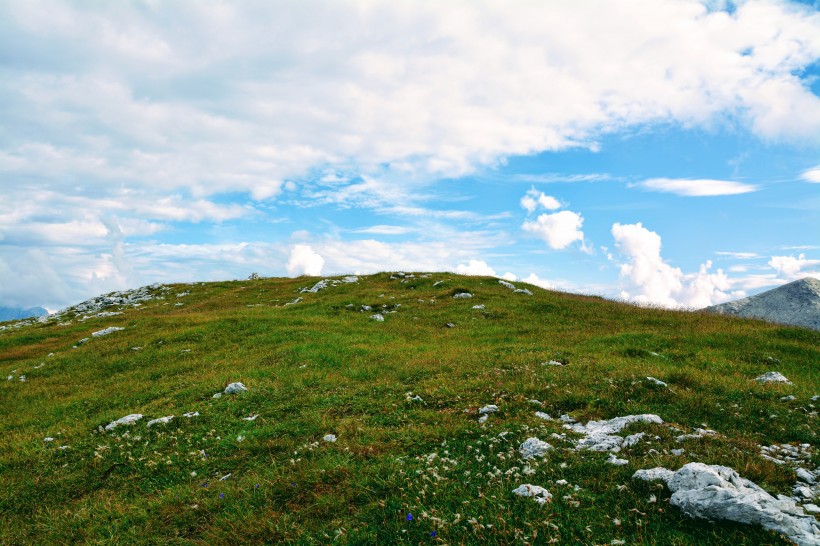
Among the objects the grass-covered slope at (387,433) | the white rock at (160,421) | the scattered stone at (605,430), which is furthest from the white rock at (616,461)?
the white rock at (160,421)

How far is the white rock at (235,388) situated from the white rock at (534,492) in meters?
11.3

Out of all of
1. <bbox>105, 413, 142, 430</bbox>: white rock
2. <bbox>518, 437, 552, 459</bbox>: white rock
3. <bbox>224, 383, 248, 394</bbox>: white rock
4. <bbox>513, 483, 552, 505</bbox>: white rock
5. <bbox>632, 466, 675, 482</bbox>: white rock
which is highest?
<bbox>632, 466, 675, 482</bbox>: white rock

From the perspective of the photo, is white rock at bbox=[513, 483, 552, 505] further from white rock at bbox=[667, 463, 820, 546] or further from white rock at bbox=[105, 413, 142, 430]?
white rock at bbox=[105, 413, 142, 430]

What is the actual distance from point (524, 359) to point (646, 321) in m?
13.8

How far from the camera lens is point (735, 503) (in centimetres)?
568

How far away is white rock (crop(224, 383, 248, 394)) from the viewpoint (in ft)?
50.1

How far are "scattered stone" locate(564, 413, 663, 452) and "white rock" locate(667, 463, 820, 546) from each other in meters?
1.93

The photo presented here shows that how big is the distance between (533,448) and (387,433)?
3386mm

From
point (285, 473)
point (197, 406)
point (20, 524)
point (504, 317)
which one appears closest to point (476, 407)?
point (285, 473)

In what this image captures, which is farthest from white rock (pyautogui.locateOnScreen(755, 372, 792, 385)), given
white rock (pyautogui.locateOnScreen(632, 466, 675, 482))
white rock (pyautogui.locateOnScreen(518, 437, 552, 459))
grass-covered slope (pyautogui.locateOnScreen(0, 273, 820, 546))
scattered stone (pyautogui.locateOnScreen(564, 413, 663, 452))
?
white rock (pyautogui.locateOnScreen(518, 437, 552, 459))

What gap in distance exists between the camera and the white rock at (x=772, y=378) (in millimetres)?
13752

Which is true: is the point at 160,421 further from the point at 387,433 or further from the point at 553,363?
the point at 553,363

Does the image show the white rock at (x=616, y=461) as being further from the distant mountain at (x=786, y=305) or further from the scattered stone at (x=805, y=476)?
the distant mountain at (x=786, y=305)

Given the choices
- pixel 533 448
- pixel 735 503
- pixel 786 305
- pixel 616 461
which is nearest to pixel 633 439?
pixel 616 461
